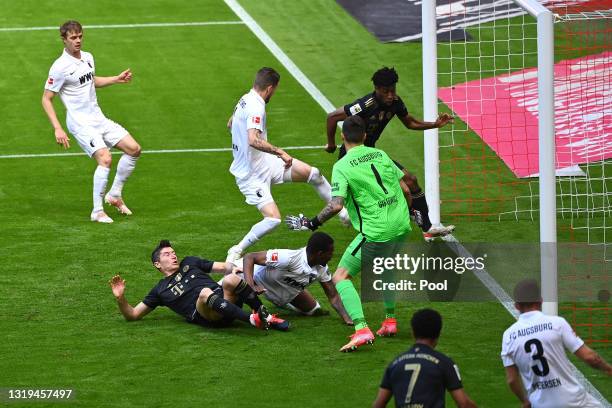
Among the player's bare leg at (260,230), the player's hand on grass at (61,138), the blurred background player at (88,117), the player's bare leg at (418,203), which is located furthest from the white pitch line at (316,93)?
the player's hand on grass at (61,138)

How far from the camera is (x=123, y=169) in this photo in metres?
17.0

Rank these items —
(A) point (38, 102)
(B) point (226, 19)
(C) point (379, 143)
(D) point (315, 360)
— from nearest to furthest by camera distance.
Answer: (D) point (315, 360), (C) point (379, 143), (A) point (38, 102), (B) point (226, 19)

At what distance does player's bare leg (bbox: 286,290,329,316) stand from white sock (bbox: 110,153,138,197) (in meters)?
4.43

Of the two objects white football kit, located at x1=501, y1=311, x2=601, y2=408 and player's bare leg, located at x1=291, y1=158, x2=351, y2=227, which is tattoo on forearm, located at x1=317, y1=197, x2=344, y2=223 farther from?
player's bare leg, located at x1=291, y1=158, x2=351, y2=227

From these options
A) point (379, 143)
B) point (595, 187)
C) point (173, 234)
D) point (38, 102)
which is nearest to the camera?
point (173, 234)

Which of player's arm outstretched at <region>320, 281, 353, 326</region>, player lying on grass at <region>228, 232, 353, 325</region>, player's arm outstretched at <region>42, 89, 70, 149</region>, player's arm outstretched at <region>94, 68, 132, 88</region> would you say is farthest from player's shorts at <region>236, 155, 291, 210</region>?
player's arm outstretched at <region>94, 68, 132, 88</region>

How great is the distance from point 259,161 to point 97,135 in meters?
2.91

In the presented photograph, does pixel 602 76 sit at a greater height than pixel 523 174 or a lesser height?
greater

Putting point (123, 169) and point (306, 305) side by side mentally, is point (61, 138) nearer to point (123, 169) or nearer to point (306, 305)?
point (123, 169)

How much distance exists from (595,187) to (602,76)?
1.59 meters

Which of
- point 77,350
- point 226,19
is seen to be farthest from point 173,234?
point 226,19

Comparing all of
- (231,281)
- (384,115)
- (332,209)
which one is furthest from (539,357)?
(384,115)

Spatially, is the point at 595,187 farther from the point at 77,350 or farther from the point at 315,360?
the point at 77,350

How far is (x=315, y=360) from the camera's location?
39.3 feet
